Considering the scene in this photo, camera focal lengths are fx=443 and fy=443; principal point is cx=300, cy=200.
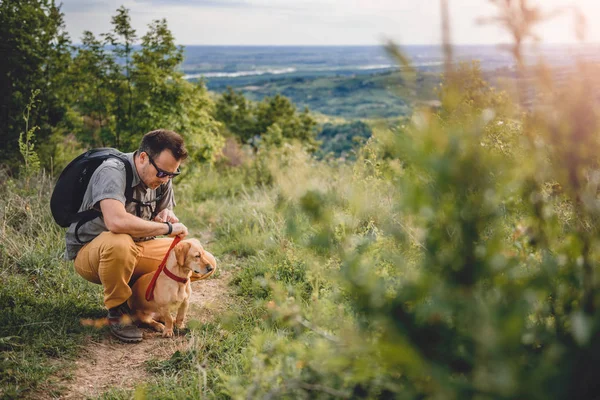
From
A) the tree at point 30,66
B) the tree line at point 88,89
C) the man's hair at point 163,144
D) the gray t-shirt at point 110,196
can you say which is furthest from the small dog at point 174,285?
the tree at point 30,66

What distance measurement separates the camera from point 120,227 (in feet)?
12.4

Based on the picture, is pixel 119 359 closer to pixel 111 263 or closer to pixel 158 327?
pixel 158 327

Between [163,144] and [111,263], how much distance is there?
1.12 meters

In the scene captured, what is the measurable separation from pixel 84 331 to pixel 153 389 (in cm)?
112

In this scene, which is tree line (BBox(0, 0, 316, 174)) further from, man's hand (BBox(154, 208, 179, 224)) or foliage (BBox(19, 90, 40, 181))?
man's hand (BBox(154, 208, 179, 224))

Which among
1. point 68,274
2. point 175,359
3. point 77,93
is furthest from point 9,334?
point 77,93

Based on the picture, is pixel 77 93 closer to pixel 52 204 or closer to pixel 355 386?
pixel 52 204

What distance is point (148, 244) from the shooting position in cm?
435

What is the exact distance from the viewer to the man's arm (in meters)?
3.72

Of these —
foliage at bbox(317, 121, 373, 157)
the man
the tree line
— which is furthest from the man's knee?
foliage at bbox(317, 121, 373, 157)

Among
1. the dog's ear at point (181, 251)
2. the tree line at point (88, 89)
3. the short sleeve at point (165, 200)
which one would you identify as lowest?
the dog's ear at point (181, 251)

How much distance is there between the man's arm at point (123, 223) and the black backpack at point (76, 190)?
10.8 inches

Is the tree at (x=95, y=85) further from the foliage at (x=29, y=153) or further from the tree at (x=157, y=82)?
the foliage at (x=29, y=153)

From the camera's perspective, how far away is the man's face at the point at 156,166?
12.8ft
